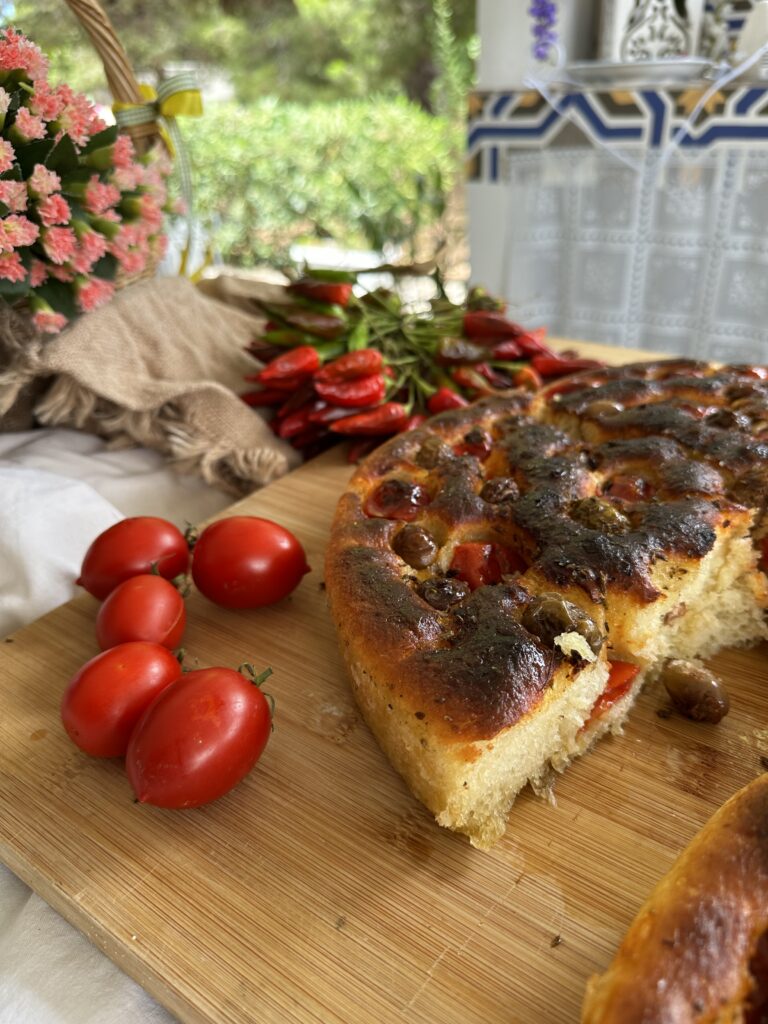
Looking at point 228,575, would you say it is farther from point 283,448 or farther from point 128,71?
point 128,71

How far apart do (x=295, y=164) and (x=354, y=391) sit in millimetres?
10127

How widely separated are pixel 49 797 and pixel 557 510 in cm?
154

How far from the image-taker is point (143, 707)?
1865 mm

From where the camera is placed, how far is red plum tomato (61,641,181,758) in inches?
72.5

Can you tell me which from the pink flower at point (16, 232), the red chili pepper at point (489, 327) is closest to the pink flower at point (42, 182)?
the pink flower at point (16, 232)

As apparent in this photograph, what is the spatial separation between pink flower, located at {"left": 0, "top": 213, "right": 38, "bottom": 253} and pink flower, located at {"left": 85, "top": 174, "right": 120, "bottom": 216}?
12.4 inches

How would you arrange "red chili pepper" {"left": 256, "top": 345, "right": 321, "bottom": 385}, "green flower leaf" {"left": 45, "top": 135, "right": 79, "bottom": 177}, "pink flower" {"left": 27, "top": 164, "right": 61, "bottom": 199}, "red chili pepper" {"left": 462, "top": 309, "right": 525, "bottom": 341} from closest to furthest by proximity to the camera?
"pink flower" {"left": 27, "top": 164, "right": 61, "bottom": 199}
"green flower leaf" {"left": 45, "top": 135, "right": 79, "bottom": 177}
"red chili pepper" {"left": 256, "top": 345, "right": 321, "bottom": 385}
"red chili pepper" {"left": 462, "top": 309, "right": 525, "bottom": 341}

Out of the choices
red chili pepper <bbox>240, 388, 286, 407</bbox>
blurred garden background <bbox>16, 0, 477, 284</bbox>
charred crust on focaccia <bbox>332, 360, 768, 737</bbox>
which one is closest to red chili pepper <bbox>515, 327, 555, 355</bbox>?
charred crust on focaccia <bbox>332, 360, 768, 737</bbox>

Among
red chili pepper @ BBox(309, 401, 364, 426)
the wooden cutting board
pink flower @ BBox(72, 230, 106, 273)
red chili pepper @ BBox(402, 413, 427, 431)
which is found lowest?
the wooden cutting board

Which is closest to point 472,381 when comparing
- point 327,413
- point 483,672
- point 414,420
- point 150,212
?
point 414,420

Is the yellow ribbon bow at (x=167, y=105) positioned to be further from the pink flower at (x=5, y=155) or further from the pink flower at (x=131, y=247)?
the pink flower at (x=5, y=155)

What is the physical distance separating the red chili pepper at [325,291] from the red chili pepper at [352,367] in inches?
17.2

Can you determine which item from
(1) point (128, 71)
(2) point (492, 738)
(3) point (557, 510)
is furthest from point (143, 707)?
(1) point (128, 71)

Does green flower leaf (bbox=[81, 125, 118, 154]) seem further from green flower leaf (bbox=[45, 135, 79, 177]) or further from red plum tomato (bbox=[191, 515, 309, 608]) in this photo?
red plum tomato (bbox=[191, 515, 309, 608])
